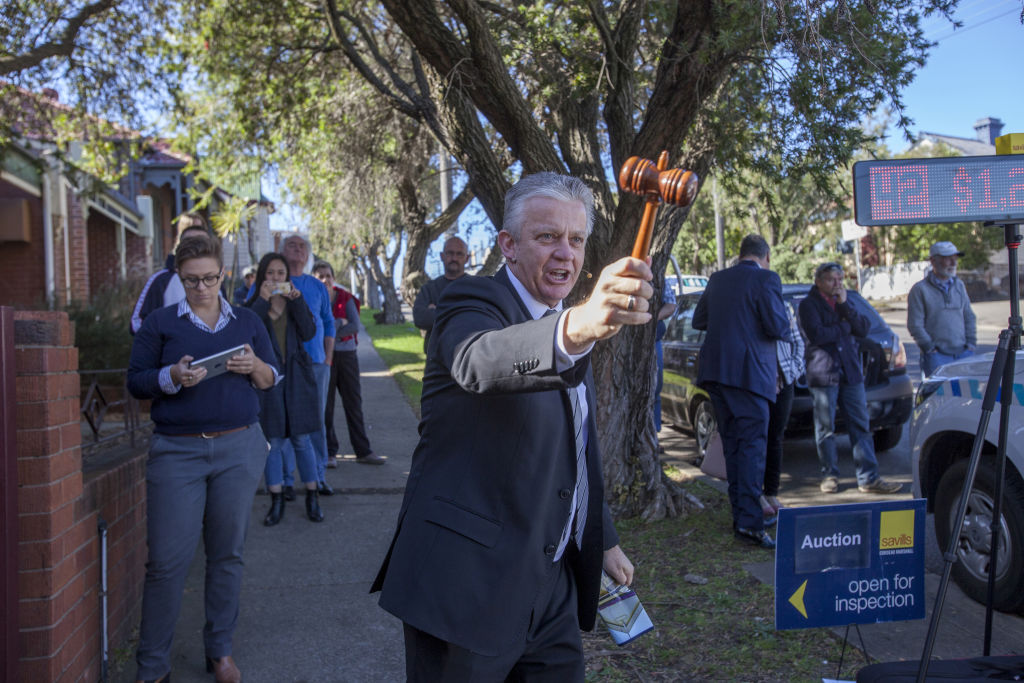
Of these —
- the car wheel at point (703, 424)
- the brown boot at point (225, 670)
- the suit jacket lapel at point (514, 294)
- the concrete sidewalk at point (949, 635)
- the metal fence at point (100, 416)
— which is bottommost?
the concrete sidewalk at point (949, 635)

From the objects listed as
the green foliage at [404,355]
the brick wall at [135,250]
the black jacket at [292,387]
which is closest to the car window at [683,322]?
the green foliage at [404,355]

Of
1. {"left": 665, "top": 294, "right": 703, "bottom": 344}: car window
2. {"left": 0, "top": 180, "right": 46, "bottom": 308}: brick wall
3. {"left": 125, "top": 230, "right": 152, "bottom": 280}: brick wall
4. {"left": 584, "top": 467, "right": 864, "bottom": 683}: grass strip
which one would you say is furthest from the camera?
{"left": 125, "top": 230, "right": 152, "bottom": 280}: brick wall

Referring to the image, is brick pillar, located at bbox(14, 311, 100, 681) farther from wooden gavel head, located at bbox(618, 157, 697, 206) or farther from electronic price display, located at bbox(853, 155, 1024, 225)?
electronic price display, located at bbox(853, 155, 1024, 225)

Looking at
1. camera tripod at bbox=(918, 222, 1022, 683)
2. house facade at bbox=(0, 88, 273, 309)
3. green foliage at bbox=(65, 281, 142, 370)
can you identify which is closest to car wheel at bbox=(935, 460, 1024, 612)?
camera tripod at bbox=(918, 222, 1022, 683)

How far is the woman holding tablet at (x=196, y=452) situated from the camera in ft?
12.4

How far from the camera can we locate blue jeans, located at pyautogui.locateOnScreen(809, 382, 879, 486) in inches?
290

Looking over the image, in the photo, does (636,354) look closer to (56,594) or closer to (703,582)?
(703,582)

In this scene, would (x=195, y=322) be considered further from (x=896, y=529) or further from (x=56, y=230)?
(x=56, y=230)

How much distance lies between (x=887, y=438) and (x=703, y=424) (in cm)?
184

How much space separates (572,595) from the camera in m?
2.54

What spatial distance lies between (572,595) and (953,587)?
11.5 feet

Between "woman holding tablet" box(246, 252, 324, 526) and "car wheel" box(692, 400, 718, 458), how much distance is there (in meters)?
3.88

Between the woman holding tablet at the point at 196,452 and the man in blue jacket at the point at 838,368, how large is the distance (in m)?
4.91

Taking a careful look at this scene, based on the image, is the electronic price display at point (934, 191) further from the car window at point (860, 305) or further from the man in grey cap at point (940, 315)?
the man in grey cap at point (940, 315)
